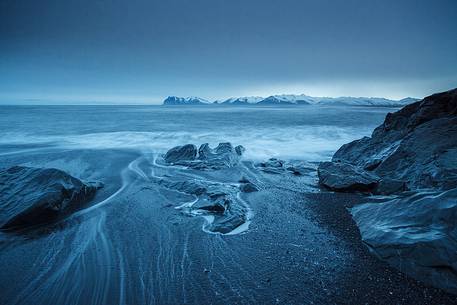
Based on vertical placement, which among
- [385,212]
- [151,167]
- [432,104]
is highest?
[432,104]

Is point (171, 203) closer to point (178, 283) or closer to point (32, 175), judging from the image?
point (178, 283)

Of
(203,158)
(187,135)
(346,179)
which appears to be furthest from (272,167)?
(187,135)

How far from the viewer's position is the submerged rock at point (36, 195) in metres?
4.51

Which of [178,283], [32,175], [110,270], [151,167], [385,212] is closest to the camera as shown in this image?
[178,283]

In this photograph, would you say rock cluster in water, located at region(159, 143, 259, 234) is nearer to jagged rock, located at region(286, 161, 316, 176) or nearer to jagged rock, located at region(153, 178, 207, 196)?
jagged rock, located at region(153, 178, 207, 196)

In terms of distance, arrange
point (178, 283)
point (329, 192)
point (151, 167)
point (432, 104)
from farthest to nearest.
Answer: point (151, 167)
point (432, 104)
point (329, 192)
point (178, 283)

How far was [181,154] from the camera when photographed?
10.1 m

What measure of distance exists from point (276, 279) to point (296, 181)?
437 cm

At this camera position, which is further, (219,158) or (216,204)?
(219,158)

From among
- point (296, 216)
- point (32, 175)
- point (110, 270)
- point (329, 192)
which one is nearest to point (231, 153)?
point (329, 192)

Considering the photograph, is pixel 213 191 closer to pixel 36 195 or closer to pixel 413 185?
pixel 36 195

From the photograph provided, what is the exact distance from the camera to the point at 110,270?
336 cm

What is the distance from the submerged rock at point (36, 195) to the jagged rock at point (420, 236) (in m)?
5.82

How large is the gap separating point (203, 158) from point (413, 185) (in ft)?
22.3
